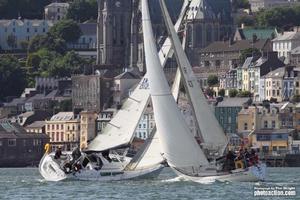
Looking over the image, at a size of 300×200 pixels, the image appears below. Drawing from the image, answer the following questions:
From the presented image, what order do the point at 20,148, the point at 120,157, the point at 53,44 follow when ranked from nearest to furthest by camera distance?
the point at 120,157, the point at 20,148, the point at 53,44

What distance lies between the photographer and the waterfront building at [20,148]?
140 metres

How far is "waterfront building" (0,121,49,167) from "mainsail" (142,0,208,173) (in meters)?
64.0

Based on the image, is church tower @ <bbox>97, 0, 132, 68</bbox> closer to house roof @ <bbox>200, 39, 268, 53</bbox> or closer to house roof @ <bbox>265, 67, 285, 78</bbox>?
house roof @ <bbox>200, 39, 268, 53</bbox>

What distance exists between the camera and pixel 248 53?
6781 inches

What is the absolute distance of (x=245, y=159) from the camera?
73.6m

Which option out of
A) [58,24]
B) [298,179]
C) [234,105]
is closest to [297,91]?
[234,105]

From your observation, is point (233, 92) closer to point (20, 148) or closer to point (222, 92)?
point (222, 92)

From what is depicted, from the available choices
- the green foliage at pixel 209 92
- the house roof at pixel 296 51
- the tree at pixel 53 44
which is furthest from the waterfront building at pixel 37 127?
the tree at pixel 53 44

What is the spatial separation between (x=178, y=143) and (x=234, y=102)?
75936mm

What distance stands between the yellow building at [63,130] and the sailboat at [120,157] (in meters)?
72.8

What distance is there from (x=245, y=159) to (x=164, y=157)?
9.64ft

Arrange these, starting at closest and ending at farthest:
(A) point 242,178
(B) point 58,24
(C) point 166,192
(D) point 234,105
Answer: (C) point 166,192, (A) point 242,178, (D) point 234,105, (B) point 58,24

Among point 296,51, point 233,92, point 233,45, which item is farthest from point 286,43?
point 233,92

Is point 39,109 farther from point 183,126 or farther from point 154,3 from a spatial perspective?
point 183,126
